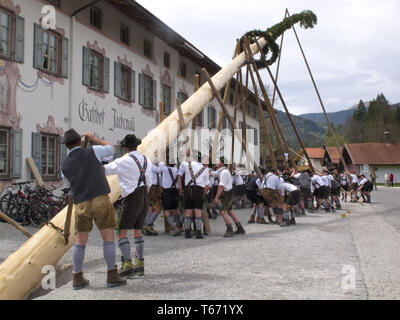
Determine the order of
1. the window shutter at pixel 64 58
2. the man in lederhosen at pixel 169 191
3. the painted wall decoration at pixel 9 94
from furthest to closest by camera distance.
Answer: the window shutter at pixel 64 58
the painted wall decoration at pixel 9 94
the man in lederhosen at pixel 169 191

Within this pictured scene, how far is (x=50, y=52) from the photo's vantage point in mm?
14977

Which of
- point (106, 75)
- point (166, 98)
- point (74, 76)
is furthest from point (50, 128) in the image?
point (166, 98)

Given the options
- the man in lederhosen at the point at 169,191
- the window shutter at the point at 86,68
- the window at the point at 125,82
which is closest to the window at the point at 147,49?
the window at the point at 125,82

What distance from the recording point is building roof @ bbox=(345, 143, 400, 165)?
7462cm

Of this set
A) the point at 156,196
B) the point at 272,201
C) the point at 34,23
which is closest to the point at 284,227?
the point at 272,201

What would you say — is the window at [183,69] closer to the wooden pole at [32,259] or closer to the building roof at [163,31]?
the building roof at [163,31]

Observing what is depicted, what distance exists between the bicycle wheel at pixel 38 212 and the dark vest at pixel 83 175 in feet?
22.0

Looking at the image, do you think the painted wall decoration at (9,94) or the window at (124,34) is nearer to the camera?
the painted wall decoration at (9,94)

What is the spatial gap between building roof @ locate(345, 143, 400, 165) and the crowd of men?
5919 centimetres

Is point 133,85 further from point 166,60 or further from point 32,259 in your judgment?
point 32,259

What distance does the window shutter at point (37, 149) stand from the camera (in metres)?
14.1

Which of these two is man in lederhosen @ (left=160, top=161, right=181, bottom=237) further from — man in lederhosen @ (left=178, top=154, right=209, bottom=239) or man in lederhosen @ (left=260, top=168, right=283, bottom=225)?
man in lederhosen @ (left=260, top=168, right=283, bottom=225)

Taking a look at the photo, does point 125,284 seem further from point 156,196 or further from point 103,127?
point 103,127

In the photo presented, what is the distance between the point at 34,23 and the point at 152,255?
955 centimetres
